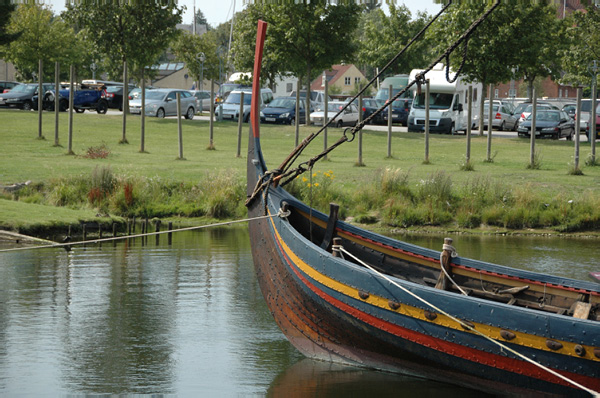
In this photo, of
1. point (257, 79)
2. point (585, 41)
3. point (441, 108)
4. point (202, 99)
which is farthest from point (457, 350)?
point (202, 99)

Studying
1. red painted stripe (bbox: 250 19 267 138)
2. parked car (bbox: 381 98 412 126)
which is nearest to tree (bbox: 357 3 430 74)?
parked car (bbox: 381 98 412 126)

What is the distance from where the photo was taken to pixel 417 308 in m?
9.32

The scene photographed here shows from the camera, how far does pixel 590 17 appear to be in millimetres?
42312

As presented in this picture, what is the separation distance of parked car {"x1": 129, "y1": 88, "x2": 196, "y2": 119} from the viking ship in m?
31.8

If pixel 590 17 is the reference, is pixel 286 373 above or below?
below

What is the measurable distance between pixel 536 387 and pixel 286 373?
3.02m

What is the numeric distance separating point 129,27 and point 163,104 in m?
4.08

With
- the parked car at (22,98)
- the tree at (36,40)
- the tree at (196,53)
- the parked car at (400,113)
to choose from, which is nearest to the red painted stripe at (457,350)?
the parked car at (400,113)

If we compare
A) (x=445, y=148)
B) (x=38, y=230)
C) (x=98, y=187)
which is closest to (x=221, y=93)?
(x=445, y=148)

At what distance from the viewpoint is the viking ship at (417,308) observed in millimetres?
8695

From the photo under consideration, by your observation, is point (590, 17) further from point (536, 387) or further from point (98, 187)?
point (536, 387)

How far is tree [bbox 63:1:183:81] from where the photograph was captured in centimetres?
4094

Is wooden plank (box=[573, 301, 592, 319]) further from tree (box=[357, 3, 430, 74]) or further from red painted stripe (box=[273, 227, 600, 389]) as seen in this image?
tree (box=[357, 3, 430, 74])

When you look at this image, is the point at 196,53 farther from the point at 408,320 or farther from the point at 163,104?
the point at 408,320
